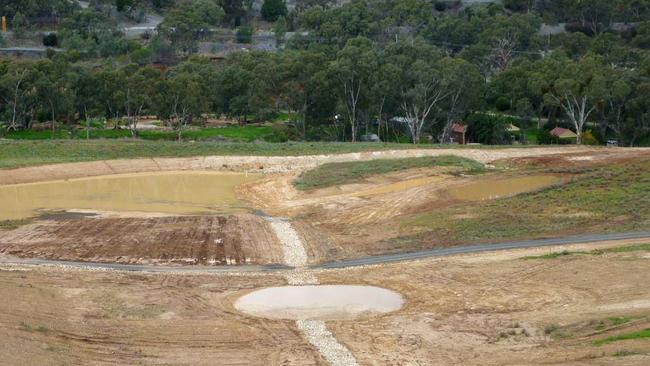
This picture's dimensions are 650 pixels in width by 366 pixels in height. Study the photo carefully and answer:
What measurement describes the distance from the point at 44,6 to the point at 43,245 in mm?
104176

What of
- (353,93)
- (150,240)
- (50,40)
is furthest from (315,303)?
(50,40)

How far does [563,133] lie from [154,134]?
34.3 metres

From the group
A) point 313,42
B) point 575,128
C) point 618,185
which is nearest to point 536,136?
point 575,128

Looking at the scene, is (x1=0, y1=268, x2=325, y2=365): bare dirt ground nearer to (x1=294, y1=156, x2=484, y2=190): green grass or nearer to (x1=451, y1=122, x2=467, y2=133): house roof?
(x1=294, y1=156, x2=484, y2=190): green grass

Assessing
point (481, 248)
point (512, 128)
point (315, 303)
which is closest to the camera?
point (315, 303)

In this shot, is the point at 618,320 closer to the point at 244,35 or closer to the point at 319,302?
the point at 319,302

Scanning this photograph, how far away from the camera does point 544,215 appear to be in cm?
4647

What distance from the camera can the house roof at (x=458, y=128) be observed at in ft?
282

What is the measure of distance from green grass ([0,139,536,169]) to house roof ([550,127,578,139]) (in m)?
13.5

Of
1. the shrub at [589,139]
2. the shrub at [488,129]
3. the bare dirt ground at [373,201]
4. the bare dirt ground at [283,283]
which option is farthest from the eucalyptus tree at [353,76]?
the bare dirt ground at [283,283]

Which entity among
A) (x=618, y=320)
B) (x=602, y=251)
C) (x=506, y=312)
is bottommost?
(x=506, y=312)

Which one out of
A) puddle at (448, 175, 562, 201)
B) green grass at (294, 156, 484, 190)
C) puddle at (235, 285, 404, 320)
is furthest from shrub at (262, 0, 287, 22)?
puddle at (235, 285, 404, 320)

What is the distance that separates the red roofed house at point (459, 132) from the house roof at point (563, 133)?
731 cm

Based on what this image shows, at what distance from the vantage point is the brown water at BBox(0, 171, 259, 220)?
51125mm
